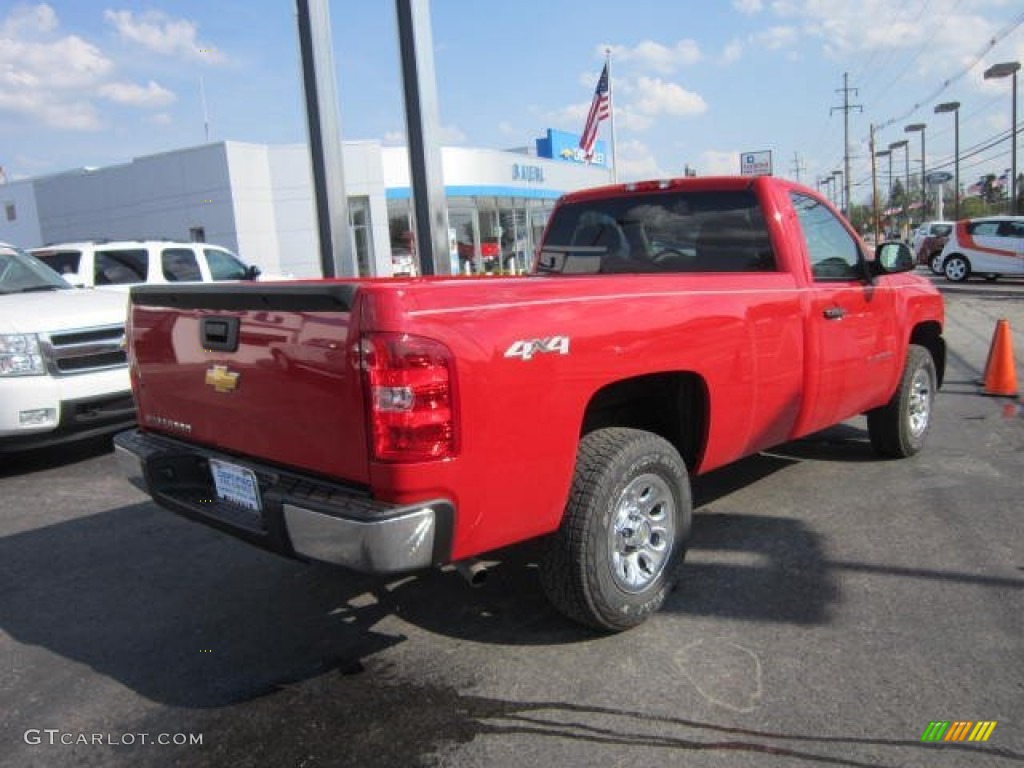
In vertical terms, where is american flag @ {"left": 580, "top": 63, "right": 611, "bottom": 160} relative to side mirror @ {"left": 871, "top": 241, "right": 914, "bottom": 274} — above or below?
above

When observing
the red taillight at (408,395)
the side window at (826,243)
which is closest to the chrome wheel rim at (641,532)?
the red taillight at (408,395)

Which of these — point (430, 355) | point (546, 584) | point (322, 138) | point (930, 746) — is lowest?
point (930, 746)

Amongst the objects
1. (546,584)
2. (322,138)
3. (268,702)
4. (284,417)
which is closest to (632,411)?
(546,584)

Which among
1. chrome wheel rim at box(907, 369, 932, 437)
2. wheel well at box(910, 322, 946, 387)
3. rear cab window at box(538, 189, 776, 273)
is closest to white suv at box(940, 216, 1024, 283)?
wheel well at box(910, 322, 946, 387)

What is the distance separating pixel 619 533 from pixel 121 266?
859 cm

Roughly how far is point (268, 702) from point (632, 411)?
1.99m

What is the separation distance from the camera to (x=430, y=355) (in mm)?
2516

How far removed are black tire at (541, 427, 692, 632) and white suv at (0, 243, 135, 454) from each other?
4681 mm

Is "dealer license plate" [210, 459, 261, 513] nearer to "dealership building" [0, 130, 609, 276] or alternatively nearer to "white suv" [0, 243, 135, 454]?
"white suv" [0, 243, 135, 454]

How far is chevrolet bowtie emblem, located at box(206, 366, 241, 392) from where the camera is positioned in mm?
3072

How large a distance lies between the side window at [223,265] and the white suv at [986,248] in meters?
19.6

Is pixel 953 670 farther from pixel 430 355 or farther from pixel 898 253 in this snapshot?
pixel 898 253
